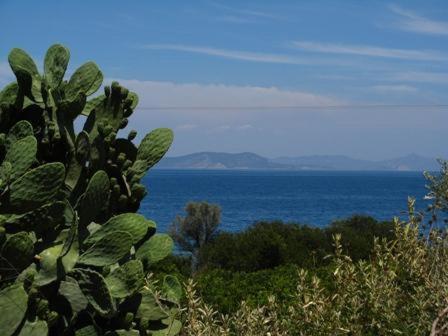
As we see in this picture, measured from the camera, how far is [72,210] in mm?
2295

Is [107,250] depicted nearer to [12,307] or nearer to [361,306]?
[12,307]

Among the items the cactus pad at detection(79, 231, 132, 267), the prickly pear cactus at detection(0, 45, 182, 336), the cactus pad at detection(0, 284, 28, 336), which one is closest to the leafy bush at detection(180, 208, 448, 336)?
the prickly pear cactus at detection(0, 45, 182, 336)

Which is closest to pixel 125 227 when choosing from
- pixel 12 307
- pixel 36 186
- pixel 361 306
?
pixel 36 186

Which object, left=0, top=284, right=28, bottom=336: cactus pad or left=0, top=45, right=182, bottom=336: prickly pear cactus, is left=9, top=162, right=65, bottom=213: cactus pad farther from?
left=0, top=284, right=28, bottom=336: cactus pad

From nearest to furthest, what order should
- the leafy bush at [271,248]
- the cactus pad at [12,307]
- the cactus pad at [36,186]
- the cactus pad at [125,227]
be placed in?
the cactus pad at [12,307], the cactus pad at [36,186], the cactus pad at [125,227], the leafy bush at [271,248]

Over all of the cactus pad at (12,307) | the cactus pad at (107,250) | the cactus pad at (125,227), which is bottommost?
the cactus pad at (12,307)

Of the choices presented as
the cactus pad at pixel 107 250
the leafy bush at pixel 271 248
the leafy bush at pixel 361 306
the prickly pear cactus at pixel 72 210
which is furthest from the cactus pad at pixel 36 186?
the leafy bush at pixel 271 248

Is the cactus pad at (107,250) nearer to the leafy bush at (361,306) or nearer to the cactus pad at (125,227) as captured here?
the cactus pad at (125,227)

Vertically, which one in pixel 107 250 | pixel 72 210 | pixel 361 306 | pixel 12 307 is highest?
pixel 72 210

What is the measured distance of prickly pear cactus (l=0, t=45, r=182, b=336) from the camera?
2.10 metres

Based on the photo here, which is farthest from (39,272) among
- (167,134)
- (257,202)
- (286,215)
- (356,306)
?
(257,202)

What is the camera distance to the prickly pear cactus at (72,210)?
2.10 m

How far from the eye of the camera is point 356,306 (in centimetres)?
327

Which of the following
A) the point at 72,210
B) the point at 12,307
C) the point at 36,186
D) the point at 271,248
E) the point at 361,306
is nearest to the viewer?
the point at 12,307
